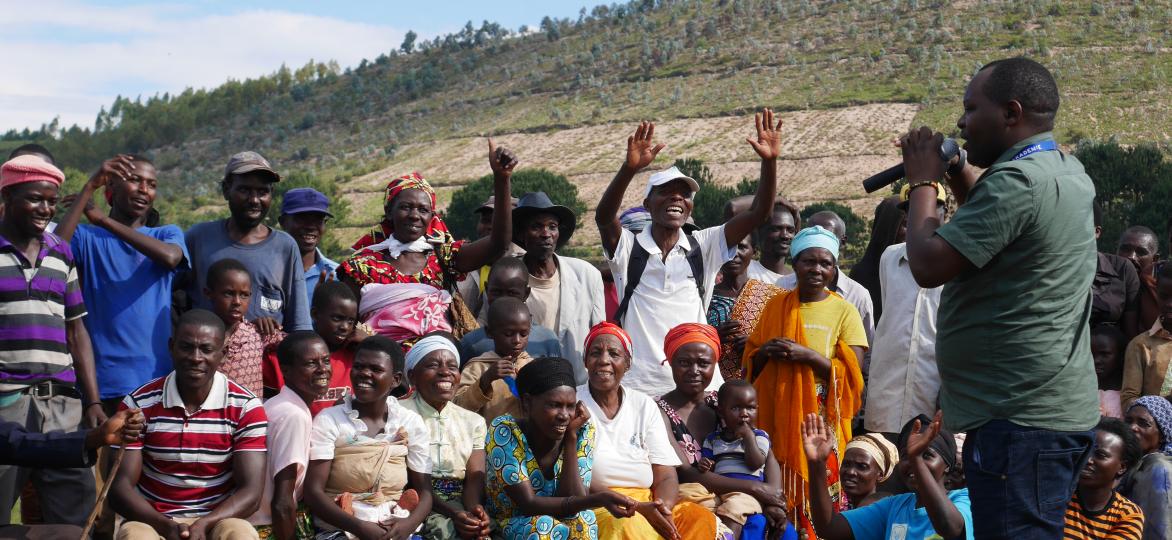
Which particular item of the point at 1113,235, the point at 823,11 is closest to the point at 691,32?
the point at 823,11

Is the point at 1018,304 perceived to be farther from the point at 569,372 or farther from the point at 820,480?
the point at 569,372

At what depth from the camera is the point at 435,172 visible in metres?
74.8

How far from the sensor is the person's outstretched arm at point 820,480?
4.40 m

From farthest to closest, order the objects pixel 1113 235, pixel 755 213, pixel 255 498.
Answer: pixel 1113 235 → pixel 755 213 → pixel 255 498

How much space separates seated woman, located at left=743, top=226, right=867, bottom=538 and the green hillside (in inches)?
2063

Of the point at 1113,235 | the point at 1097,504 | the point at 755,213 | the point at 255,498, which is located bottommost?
the point at 1113,235

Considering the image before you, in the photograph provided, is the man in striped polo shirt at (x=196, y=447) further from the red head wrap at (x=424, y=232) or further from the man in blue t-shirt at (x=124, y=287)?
the red head wrap at (x=424, y=232)

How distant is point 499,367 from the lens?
5.77 meters

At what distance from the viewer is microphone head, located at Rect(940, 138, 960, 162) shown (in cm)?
358

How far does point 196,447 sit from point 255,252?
4.19ft

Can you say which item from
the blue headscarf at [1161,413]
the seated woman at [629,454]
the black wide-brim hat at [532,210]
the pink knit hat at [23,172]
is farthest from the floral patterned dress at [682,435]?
the pink knit hat at [23,172]

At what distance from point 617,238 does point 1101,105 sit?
197 feet

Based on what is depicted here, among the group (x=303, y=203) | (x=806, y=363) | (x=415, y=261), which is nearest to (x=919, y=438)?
(x=806, y=363)

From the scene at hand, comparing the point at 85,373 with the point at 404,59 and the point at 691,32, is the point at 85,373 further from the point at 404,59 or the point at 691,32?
the point at 404,59
